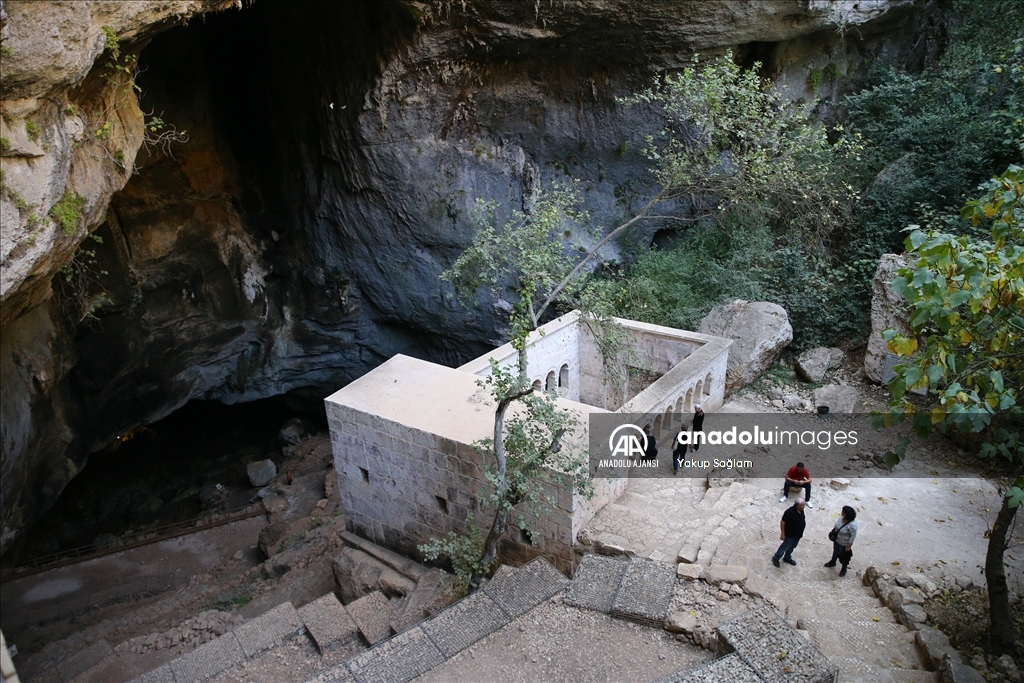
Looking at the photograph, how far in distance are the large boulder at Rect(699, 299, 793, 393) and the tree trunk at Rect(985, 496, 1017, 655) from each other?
6175mm

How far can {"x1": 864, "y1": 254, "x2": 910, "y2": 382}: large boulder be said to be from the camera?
10.7m

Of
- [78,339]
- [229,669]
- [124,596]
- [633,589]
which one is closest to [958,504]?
[633,589]

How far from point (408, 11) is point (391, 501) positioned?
8226mm

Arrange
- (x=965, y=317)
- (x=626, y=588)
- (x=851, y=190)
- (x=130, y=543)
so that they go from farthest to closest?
(x=130, y=543) < (x=851, y=190) < (x=626, y=588) < (x=965, y=317)

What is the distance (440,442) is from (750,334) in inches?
251

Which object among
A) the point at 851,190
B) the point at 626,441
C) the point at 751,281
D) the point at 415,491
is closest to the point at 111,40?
the point at 415,491

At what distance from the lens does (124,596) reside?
12039 mm

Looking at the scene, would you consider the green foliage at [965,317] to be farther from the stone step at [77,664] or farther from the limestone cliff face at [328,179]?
the stone step at [77,664]

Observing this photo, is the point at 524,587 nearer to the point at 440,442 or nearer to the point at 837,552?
the point at 440,442

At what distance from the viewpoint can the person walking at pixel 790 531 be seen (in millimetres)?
6812

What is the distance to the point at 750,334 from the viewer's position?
37.9ft

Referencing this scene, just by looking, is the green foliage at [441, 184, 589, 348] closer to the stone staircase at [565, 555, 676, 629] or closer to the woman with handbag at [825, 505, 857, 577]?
the stone staircase at [565, 555, 676, 629]

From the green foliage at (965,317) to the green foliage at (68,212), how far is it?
7.42 meters

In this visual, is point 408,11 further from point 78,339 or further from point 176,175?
point 78,339
